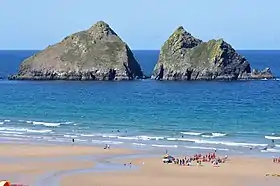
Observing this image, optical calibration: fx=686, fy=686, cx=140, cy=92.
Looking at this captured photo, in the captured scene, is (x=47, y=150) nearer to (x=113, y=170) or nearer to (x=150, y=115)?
(x=113, y=170)

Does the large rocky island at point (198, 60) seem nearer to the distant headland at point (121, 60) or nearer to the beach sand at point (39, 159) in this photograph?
the distant headland at point (121, 60)

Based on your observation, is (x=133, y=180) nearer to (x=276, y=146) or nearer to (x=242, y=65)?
(x=276, y=146)

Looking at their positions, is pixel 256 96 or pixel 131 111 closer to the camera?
pixel 131 111

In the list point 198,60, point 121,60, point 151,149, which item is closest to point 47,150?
point 151,149

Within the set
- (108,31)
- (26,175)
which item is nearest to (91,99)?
(108,31)

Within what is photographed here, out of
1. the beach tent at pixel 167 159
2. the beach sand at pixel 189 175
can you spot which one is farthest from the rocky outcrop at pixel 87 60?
the beach sand at pixel 189 175

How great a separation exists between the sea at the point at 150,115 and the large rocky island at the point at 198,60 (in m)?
4.53

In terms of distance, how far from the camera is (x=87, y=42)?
16112 centimetres

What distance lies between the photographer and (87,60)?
6073 inches

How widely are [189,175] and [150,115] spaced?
129 ft

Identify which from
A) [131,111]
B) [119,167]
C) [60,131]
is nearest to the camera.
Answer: [119,167]

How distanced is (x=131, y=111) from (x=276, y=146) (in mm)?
34693

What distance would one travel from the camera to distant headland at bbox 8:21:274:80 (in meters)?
148

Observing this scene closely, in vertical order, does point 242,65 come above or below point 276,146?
above
